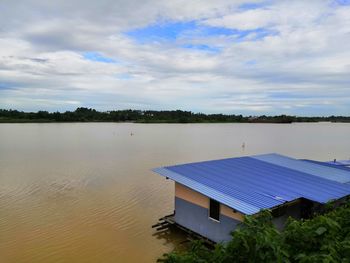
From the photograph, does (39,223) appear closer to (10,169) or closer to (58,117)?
(10,169)

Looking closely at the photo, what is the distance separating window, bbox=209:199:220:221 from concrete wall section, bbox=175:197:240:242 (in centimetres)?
16

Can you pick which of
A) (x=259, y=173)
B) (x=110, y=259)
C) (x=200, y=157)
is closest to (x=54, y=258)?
Result: (x=110, y=259)

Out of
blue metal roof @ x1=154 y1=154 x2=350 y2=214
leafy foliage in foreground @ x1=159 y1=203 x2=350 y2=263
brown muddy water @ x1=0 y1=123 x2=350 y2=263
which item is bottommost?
brown muddy water @ x1=0 y1=123 x2=350 y2=263

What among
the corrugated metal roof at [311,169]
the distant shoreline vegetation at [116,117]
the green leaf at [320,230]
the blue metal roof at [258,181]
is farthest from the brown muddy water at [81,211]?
the distant shoreline vegetation at [116,117]

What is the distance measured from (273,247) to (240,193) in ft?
25.3

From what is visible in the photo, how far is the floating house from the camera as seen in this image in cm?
1079

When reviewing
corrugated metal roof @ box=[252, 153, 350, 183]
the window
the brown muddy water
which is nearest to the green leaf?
the window

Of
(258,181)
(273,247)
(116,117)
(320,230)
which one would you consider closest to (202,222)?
(258,181)

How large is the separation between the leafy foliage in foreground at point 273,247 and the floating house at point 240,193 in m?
5.35

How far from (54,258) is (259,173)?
8589 millimetres

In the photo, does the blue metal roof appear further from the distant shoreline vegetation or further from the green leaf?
the distant shoreline vegetation

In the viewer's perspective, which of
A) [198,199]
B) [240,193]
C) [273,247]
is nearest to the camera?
[273,247]

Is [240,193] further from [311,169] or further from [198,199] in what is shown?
[311,169]

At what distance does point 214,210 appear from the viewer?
1151cm
